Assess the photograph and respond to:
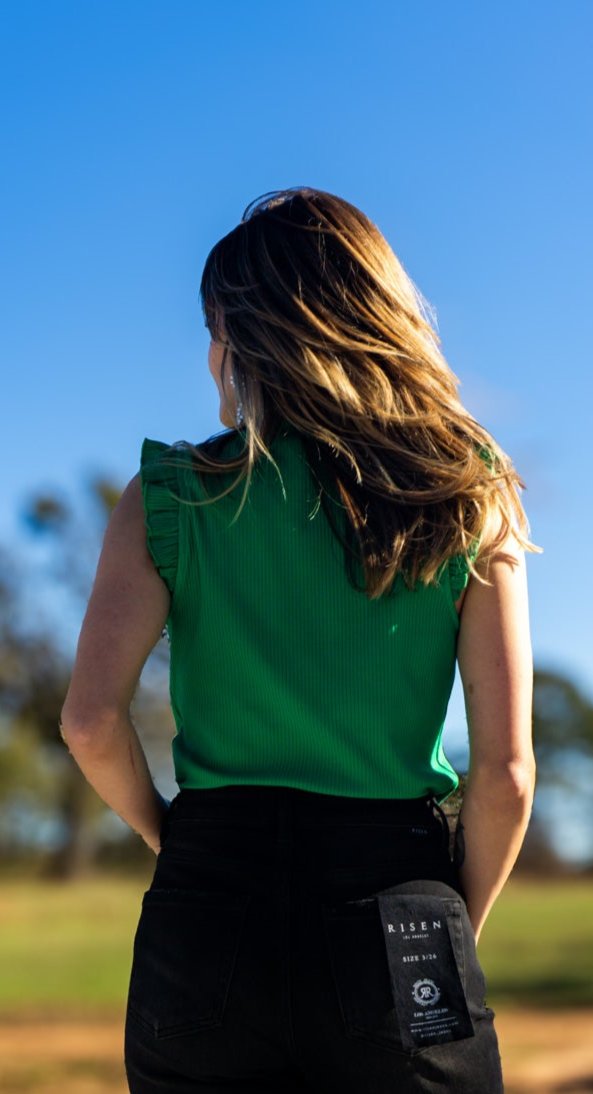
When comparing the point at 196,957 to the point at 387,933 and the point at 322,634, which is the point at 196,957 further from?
the point at 322,634

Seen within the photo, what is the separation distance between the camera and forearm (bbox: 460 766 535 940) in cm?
164

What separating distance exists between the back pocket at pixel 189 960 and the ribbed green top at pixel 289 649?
16 cm

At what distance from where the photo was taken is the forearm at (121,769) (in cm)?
166

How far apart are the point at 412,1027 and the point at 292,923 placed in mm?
188

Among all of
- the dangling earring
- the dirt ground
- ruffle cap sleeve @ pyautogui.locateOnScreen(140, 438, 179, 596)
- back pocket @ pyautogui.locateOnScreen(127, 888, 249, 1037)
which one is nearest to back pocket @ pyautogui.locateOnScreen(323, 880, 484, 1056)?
back pocket @ pyautogui.locateOnScreen(127, 888, 249, 1037)

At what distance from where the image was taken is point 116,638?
159 cm

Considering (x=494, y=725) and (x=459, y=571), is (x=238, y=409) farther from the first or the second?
(x=494, y=725)

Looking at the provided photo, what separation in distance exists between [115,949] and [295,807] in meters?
15.3

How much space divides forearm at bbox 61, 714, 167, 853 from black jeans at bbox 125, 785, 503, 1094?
202 millimetres

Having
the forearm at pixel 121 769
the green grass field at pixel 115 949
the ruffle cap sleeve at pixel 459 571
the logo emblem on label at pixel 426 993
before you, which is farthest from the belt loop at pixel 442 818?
the green grass field at pixel 115 949

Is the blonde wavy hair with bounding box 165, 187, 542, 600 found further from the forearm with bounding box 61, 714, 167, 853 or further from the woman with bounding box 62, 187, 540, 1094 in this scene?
the forearm with bounding box 61, 714, 167, 853

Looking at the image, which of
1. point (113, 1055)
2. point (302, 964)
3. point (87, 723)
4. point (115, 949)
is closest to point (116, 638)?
point (87, 723)

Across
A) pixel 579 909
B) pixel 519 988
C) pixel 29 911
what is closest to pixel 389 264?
pixel 519 988

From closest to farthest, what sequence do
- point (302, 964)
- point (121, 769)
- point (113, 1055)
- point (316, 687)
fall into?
point (302, 964), point (316, 687), point (121, 769), point (113, 1055)
